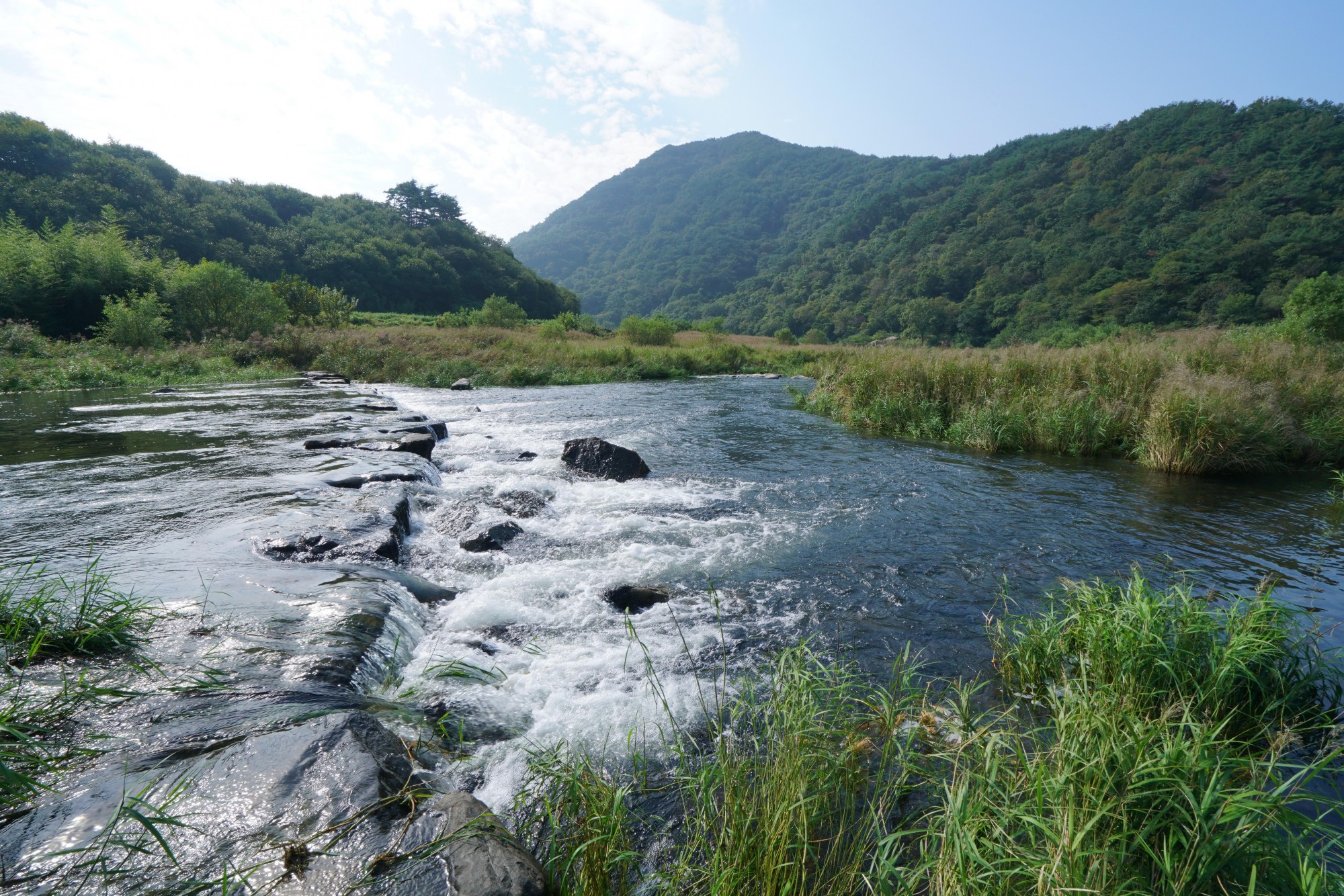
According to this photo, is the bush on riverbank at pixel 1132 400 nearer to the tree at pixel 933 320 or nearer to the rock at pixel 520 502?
the rock at pixel 520 502

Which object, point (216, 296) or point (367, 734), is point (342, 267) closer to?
point (216, 296)

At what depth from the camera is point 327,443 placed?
10.4 metres

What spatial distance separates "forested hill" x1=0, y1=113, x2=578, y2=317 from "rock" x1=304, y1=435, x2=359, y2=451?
54018mm

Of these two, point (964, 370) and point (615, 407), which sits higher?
point (964, 370)

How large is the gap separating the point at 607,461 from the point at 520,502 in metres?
2.16

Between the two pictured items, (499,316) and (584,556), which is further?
(499,316)

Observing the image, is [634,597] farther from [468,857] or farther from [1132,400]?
[1132,400]

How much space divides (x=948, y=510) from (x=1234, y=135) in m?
77.7

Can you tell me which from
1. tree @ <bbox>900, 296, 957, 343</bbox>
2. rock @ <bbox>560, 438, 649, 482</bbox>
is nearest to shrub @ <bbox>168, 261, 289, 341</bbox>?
rock @ <bbox>560, 438, 649, 482</bbox>

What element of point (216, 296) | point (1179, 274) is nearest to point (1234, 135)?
point (1179, 274)

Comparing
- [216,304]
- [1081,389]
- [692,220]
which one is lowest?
[1081,389]

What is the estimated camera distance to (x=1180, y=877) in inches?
74.4

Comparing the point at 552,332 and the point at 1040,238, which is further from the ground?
the point at 1040,238

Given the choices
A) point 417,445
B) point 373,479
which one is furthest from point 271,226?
point 373,479
